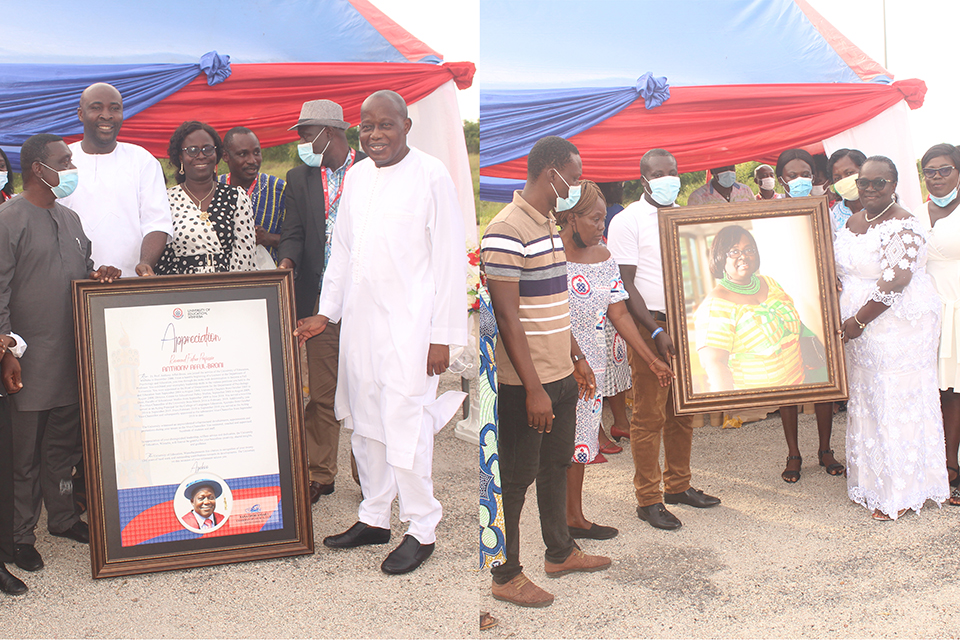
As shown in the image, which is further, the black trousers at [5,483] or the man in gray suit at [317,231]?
the man in gray suit at [317,231]

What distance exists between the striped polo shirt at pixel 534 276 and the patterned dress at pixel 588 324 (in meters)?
0.51

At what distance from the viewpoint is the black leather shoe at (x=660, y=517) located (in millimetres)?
3717

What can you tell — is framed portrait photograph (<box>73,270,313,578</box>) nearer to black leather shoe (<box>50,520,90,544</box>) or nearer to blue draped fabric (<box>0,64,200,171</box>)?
black leather shoe (<box>50,520,90,544</box>)

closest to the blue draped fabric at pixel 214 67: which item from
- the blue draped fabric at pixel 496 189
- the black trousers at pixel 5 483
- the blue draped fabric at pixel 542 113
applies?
the blue draped fabric at pixel 542 113

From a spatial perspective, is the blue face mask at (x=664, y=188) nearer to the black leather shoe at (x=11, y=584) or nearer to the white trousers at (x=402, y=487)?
the white trousers at (x=402, y=487)

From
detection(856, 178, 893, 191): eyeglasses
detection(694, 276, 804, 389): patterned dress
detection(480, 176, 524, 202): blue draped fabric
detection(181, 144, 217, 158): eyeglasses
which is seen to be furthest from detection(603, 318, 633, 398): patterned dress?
detection(181, 144, 217, 158): eyeglasses

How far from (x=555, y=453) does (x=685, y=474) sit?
1.29 meters

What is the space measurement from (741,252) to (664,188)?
19.8 inches

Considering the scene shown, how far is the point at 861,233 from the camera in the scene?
387 centimetres

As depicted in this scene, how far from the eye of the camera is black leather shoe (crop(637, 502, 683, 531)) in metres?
3.72

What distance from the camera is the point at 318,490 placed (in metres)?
3.96

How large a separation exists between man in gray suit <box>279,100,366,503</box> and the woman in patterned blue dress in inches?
47.6

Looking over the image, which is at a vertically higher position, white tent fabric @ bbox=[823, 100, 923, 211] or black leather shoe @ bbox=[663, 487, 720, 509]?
white tent fabric @ bbox=[823, 100, 923, 211]

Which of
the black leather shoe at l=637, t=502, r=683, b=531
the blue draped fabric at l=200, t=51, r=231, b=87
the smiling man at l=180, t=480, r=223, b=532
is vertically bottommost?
the black leather shoe at l=637, t=502, r=683, b=531
